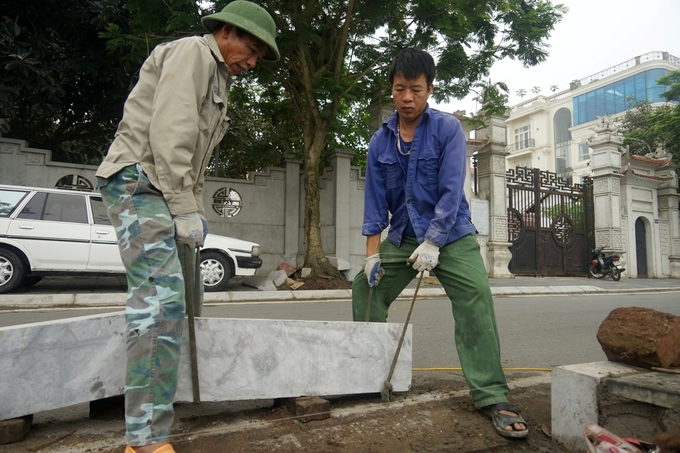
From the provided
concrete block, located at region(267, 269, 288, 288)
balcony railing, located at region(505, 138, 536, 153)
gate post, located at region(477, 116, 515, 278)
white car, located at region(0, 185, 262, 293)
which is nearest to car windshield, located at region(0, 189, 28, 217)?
white car, located at region(0, 185, 262, 293)

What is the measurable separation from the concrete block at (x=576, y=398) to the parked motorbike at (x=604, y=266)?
1459cm

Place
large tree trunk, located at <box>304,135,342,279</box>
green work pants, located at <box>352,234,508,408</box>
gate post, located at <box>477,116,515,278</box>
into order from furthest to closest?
1. gate post, located at <box>477,116,515,278</box>
2. large tree trunk, located at <box>304,135,342,279</box>
3. green work pants, located at <box>352,234,508,408</box>

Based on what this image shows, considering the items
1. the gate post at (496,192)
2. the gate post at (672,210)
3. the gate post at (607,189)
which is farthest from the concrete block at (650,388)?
the gate post at (672,210)

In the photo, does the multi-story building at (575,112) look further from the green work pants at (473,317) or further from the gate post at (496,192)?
the green work pants at (473,317)

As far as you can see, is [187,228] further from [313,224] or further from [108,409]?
[313,224]

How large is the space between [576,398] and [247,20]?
2130mm

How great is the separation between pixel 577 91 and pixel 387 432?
50.5 m

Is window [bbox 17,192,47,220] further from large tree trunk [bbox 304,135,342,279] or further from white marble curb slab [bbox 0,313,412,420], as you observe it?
white marble curb slab [bbox 0,313,412,420]

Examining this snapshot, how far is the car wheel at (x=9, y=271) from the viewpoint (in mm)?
7484

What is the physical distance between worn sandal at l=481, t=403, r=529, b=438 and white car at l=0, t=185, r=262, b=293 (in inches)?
279

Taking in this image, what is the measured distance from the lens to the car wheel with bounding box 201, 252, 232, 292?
8.84 meters

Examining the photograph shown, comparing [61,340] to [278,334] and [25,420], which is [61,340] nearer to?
[25,420]

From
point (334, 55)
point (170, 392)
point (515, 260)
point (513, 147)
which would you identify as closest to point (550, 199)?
point (515, 260)

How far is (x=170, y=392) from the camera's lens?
186 centimetres
